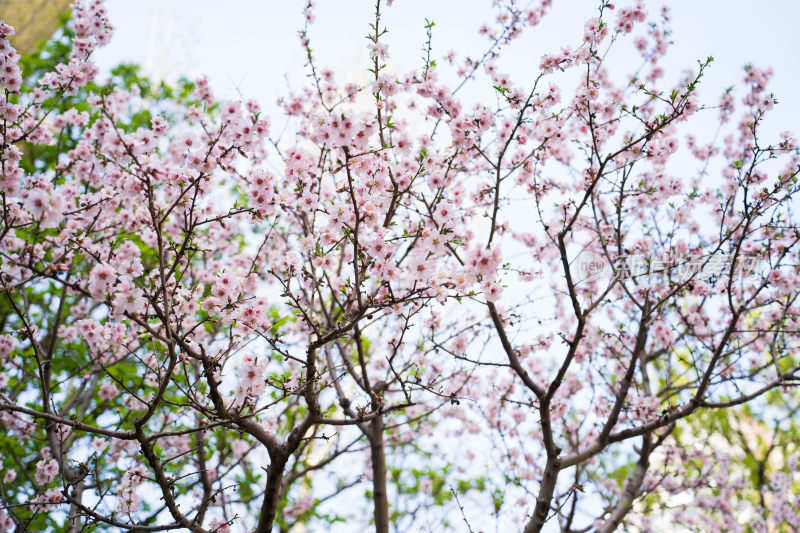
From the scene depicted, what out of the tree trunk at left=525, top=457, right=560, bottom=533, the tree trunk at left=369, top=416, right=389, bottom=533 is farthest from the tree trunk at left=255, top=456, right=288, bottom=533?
the tree trunk at left=525, top=457, right=560, bottom=533

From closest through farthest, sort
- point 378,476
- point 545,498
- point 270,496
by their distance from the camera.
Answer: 1. point 270,496
2. point 545,498
3. point 378,476

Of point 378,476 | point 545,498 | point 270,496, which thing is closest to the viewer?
point 270,496

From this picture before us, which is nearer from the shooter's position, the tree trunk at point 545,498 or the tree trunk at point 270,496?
the tree trunk at point 270,496

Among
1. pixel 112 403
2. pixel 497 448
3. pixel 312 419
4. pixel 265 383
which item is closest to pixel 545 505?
pixel 312 419

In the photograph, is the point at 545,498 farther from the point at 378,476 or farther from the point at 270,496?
the point at 270,496

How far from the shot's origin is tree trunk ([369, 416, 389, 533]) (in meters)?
5.01

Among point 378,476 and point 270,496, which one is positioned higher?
point 378,476

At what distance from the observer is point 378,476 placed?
5.18 metres

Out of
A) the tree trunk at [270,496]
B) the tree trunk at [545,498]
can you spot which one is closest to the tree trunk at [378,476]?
the tree trunk at [545,498]

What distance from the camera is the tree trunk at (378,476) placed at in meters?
5.01

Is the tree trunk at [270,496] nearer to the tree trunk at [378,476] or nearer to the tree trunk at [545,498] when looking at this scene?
the tree trunk at [378,476]

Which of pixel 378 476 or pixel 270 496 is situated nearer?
pixel 270 496

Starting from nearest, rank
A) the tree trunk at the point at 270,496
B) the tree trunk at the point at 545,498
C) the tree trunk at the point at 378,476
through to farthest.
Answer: the tree trunk at the point at 270,496
the tree trunk at the point at 545,498
the tree trunk at the point at 378,476

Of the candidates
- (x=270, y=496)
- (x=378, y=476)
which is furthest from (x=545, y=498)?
(x=270, y=496)
